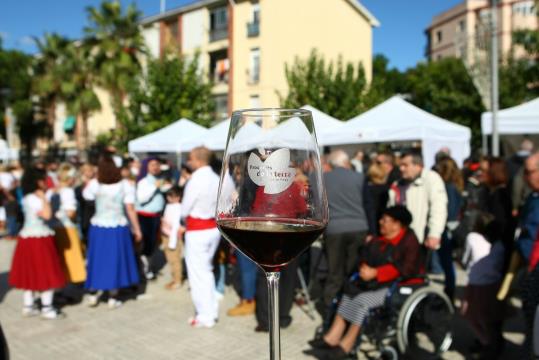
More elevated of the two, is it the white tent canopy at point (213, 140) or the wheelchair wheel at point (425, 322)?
the white tent canopy at point (213, 140)

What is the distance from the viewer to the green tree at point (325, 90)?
22344 mm

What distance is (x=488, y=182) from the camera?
487 centimetres

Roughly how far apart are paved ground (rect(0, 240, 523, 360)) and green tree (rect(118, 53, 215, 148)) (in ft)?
55.5

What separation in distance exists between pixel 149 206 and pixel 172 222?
65 cm

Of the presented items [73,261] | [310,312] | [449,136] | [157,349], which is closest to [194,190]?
[157,349]

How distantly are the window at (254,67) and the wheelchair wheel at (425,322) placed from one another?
22248 mm

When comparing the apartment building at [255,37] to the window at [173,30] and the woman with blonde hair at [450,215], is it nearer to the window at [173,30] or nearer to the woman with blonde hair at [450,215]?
the window at [173,30]

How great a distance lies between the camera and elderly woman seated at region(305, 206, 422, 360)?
3936mm

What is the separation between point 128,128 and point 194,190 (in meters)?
18.5

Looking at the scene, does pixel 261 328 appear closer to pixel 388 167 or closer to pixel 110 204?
pixel 110 204

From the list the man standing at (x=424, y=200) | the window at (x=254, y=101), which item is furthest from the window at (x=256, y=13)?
the man standing at (x=424, y=200)

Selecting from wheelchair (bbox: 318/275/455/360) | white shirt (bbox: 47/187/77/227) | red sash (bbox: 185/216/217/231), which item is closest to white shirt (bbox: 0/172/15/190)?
white shirt (bbox: 47/187/77/227)

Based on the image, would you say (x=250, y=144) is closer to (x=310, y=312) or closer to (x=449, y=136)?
(x=310, y=312)

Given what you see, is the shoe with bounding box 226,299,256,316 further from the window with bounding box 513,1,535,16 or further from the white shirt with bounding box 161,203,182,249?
the window with bounding box 513,1,535,16
